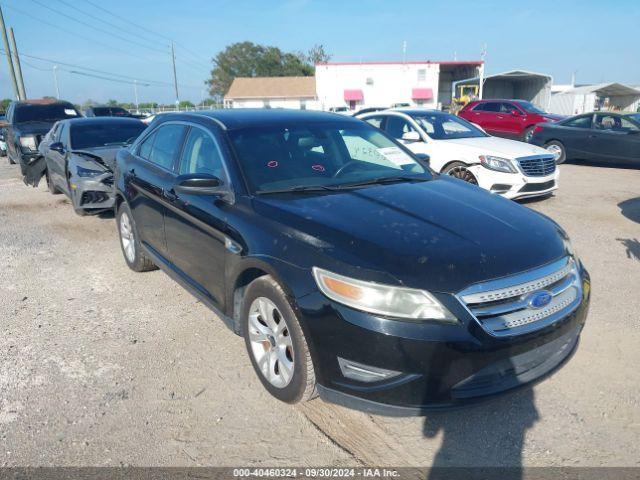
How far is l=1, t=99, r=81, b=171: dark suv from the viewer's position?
1147 centimetres

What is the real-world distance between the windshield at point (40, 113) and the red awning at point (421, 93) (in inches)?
1593

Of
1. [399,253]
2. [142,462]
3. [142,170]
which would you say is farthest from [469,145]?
[142,462]

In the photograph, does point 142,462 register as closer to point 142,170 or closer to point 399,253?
point 399,253

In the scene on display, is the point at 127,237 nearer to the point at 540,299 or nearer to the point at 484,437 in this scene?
the point at 484,437

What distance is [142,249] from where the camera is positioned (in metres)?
4.72

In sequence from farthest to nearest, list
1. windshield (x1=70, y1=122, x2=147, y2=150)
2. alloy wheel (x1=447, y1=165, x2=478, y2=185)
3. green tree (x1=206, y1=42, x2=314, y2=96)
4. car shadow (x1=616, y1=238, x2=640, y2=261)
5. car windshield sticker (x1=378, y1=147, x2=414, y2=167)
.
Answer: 1. green tree (x1=206, y1=42, x2=314, y2=96)
2. windshield (x1=70, y1=122, x2=147, y2=150)
3. alloy wheel (x1=447, y1=165, x2=478, y2=185)
4. car shadow (x1=616, y1=238, x2=640, y2=261)
5. car windshield sticker (x1=378, y1=147, x2=414, y2=167)

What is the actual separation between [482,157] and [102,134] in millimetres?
6376

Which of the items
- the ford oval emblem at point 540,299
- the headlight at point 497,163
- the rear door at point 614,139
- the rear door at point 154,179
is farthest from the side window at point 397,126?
the ford oval emblem at point 540,299

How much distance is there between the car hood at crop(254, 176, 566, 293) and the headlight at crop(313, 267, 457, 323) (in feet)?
0.14

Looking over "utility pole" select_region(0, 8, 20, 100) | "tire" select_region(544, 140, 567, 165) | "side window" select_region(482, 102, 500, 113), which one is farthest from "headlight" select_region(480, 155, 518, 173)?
"utility pole" select_region(0, 8, 20, 100)

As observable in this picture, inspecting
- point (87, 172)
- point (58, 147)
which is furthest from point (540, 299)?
point (58, 147)

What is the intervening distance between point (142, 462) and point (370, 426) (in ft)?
4.08

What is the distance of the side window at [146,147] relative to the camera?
455cm

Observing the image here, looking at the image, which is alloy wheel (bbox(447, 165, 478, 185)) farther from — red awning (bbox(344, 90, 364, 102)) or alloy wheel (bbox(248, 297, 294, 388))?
red awning (bbox(344, 90, 364, 102))
